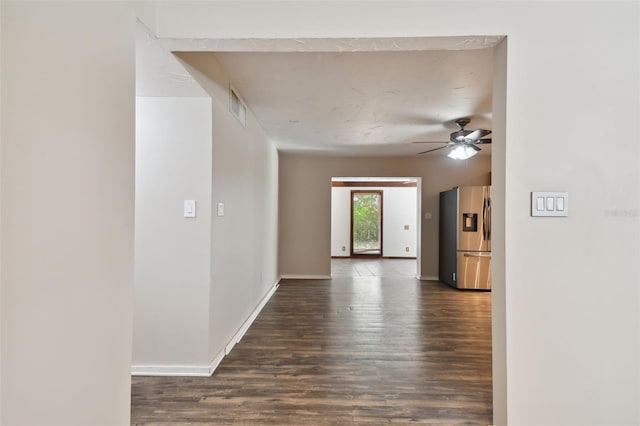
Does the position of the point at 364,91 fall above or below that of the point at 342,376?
above

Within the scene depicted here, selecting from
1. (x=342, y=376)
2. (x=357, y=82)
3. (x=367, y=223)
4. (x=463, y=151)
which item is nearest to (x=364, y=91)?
(x=357, y=82)

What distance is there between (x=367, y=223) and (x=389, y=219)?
0.68m

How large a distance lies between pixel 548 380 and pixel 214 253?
2120 mm

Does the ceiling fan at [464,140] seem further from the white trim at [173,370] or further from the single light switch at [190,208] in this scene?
the white trim at [173,370]

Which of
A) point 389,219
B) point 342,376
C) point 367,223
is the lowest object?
point 342,376

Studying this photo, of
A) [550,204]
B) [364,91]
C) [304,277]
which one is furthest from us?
[304,277]

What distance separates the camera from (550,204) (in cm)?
152

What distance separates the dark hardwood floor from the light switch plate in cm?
127

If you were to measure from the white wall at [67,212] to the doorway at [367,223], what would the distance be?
28.9 feet

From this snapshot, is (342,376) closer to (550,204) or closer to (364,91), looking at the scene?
(550,204)

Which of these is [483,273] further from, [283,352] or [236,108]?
→ [236,108]

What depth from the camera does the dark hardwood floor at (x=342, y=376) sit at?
1945 millimetres

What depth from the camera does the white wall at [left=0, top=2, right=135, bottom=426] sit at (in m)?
0.88

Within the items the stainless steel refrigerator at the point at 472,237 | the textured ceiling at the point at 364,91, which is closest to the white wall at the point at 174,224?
the textured ceiling at the point at 364,91
